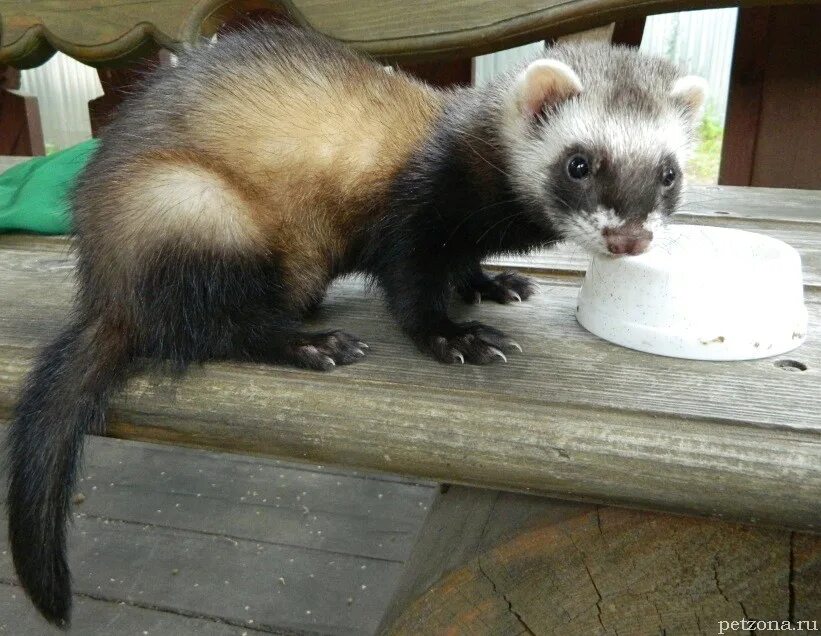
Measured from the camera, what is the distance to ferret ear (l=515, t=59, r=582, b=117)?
0.83 m

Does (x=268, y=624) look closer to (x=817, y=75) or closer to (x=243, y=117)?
(x=243, y=117)

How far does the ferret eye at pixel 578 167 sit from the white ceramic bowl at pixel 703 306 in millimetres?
101

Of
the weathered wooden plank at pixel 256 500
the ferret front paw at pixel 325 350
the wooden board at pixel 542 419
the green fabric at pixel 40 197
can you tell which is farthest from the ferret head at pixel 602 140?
the weathered wooden plank at pixel 256 500

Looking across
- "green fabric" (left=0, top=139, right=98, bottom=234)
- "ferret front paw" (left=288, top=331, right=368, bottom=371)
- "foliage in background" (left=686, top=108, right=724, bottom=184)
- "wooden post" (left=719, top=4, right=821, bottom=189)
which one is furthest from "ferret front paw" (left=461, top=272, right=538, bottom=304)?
"foliage in background" (left=686, top=108, right=724, bottom=184)

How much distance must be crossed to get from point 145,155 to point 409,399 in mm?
398

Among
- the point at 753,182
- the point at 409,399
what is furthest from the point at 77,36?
the point at 753,182

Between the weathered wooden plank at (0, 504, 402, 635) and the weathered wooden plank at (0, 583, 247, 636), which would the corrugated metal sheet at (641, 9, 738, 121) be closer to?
the weathered wooden plank at (0, 504, 402, 635)

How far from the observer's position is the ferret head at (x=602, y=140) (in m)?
0.76

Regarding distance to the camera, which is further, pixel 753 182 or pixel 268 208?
pixel 753 182

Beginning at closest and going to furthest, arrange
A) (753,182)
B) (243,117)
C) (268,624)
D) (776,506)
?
(776,506) → (243,117) → (268,624) → (753,182)

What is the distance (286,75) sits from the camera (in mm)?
903

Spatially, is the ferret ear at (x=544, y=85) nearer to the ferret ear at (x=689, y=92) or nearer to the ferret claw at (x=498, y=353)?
the ferret ear at (x=689, y=92)

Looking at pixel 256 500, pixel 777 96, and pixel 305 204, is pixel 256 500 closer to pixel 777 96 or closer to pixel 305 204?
pixel 305 204

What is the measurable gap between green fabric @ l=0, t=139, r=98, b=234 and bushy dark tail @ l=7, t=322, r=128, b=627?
435mm
